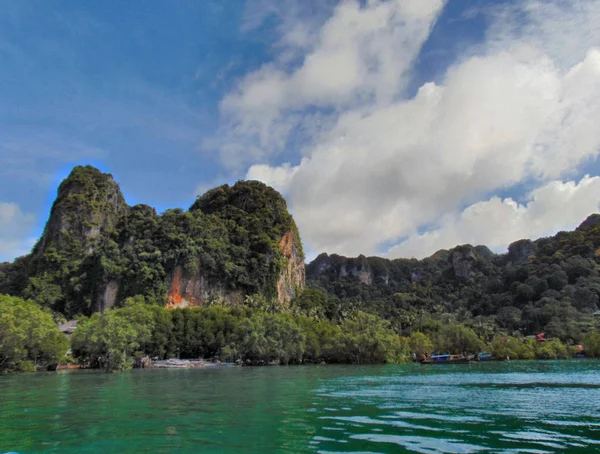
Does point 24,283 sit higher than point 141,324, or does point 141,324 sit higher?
point 24,283

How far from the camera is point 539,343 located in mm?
107812

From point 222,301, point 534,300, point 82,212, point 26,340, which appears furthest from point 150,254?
point 534,300

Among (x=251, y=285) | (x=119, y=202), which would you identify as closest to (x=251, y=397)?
(x=251, y=285)

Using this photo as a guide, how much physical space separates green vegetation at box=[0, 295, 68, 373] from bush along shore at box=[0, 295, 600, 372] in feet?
0.58

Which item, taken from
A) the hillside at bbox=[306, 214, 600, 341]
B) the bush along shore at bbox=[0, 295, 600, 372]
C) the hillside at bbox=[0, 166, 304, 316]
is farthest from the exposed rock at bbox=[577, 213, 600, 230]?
the hillside at bbox=[0, 166, 304, 316]

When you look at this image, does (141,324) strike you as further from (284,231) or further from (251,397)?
(284,231)

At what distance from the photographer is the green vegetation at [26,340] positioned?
4903 cm

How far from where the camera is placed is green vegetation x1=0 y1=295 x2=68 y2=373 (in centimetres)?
4903

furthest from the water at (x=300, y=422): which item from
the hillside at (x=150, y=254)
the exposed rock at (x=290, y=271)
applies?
the exposed rock at (x=290, y=271)

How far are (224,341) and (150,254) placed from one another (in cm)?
3586

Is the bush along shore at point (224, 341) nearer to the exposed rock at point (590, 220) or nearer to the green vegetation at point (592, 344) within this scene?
the green vegetation at point (592, 344)

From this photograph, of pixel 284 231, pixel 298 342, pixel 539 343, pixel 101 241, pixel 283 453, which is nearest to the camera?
pixel 283 453

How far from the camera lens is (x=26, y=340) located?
5306 centimetres

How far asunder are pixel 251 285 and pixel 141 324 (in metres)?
46.3
